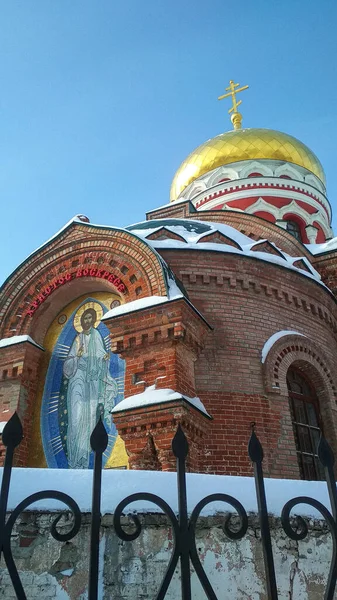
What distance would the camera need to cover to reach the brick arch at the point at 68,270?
293 inches

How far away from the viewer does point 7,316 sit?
26.5ft

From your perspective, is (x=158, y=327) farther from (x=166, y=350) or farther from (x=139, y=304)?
(x=139, y=304)

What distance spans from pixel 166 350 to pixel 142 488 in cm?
424

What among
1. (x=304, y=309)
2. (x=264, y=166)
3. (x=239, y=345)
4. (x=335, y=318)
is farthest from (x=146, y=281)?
(x=264, y=166)

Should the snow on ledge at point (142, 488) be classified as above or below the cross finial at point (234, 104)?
below

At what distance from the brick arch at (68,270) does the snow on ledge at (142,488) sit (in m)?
5.16

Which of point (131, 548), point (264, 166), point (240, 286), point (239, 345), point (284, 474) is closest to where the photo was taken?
point (131, 548)

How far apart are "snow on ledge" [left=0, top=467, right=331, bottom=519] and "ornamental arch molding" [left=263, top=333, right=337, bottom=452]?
5.16 m

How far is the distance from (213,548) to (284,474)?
5.15 meters

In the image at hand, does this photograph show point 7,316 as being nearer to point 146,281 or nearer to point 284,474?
point 146,281

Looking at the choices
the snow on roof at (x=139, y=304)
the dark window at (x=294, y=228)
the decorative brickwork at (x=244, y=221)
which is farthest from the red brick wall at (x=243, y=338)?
the dark window at (x=294, y=228)

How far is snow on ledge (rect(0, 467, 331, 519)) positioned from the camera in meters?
2.04

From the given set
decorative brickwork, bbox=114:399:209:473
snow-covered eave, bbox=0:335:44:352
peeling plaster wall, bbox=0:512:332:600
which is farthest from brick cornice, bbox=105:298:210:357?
peeling plaster wall, bbox=0:512:332:600

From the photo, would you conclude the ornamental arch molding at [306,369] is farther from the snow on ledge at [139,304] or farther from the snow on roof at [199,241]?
the snow on ledge at [139,304]
